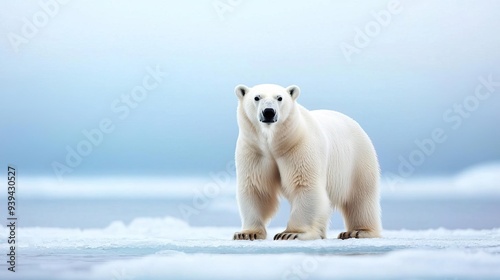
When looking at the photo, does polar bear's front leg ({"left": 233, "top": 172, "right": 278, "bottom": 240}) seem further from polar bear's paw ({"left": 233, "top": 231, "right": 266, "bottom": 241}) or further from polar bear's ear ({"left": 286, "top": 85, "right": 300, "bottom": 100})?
polar bear's ear ({"left": 286, "top": 85, "right": 300, "bottom": 100})

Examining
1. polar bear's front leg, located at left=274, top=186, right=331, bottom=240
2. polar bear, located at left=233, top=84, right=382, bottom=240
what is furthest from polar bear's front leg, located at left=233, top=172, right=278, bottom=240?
polar bear's front leg, located at left=274, top=186, right=331, bottom=240

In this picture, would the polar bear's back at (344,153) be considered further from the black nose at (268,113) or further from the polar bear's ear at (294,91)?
the black nose at (268,113)

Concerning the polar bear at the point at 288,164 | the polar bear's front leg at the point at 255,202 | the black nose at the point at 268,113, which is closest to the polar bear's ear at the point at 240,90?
the polar bear at the point at 288,164

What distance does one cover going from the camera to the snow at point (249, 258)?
5.11 meters

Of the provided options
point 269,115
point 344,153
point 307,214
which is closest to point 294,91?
point 269,115

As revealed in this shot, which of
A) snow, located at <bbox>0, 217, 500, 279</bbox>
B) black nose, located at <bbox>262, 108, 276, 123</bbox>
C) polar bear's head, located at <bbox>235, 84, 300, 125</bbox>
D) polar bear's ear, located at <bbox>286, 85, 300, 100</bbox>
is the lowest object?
snow, located at <bbox>0, 217, 500, 279</bbox>

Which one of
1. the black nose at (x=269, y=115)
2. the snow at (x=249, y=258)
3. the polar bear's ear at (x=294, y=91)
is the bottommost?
the snow at (x=249, y=258)

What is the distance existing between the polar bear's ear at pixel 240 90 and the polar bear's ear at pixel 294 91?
1.16 ft

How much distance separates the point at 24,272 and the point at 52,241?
1724 mm

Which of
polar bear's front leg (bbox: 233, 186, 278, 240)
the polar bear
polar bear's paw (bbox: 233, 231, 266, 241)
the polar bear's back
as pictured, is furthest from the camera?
the polar bear's back

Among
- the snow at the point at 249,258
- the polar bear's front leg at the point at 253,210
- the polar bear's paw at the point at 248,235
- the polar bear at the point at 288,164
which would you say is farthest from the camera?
the polar bear's front leg at the point at 253,210

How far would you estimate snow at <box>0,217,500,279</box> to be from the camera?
5113 mm

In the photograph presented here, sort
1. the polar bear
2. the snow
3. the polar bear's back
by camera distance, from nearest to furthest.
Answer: the snow
the polar bear
the polar bear's back

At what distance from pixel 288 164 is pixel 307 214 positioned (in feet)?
1.52
